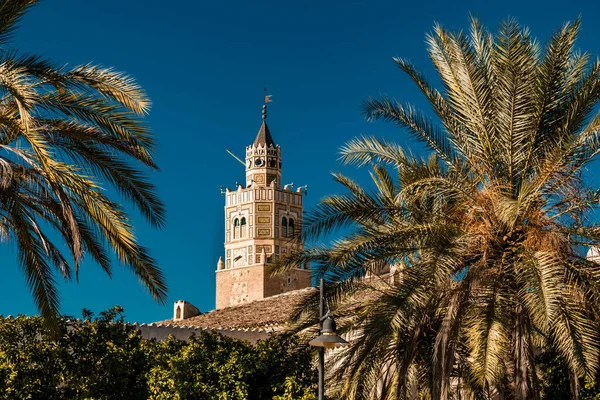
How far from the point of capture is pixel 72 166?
11.5 metres

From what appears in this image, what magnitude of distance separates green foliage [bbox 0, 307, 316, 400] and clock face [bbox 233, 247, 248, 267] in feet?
149

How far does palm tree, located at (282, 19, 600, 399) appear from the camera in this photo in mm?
13297

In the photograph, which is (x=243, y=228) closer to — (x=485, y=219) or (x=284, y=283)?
(x=284, y=283)

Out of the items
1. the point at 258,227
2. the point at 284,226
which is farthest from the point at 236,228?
the point at 284,226

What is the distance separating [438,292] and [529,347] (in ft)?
4.77

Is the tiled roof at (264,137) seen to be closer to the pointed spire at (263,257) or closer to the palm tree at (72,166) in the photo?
the pointed spire at (263,257)

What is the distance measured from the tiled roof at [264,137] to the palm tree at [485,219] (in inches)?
2086

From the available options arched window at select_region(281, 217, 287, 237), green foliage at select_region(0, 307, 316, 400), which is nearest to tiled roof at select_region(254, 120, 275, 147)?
arched window at select_region(281, 217, 287, 237)

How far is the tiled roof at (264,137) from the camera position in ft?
222

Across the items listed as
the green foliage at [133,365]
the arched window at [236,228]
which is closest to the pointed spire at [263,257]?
the arched window at [236,228]

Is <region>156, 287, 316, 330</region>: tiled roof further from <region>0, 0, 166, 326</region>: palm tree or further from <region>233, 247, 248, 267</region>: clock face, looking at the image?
<region>233, 247, 248, 267</region>: clock face

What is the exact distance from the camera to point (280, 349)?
18188 millimetres

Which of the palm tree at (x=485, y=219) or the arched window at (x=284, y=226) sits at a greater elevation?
the arched window at (x=284, y=226)

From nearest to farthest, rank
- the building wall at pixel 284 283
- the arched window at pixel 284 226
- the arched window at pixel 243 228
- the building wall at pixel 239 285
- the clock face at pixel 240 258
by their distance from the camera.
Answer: the building wall at pixel 284 283 → the building wall at pixel 239 285 → the clock face at pixel 240 258 → the arched window at pixel 284 226 → the arched window at pixel 243 228
